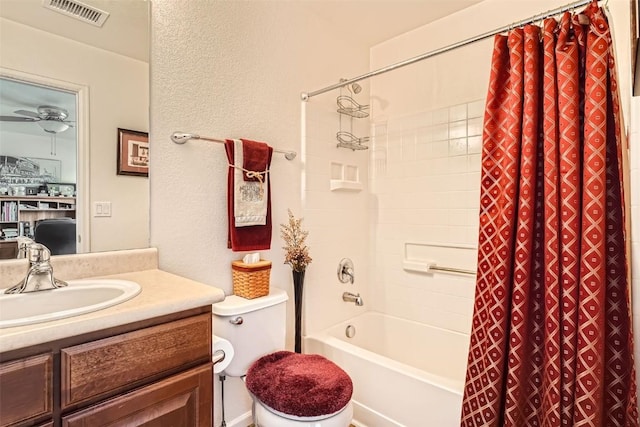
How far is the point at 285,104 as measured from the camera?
1978 millimetres

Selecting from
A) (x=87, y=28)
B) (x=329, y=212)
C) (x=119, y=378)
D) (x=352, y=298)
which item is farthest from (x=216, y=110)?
(x=352, y=298)

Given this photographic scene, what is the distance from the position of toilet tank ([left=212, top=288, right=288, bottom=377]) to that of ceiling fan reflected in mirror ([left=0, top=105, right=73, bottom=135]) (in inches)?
35.1

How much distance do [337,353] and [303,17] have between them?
2.03 m

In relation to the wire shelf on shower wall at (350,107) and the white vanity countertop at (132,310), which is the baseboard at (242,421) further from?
the wire shelf on shower wall at (350,107)

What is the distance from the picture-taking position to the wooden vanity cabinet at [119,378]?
732 mm

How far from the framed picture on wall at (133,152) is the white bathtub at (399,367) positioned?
132cm

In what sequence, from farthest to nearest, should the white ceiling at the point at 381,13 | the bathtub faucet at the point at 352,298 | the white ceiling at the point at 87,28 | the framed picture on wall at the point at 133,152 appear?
the bathtub faucet at the point at 352,298 < the white ceiling at the point at 381,13 < the framed picture on wall at the point at 133,152 < the white ceiling at the point at 87,28

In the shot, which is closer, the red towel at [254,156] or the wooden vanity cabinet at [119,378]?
the wooden vanity cabinet at [119,378]

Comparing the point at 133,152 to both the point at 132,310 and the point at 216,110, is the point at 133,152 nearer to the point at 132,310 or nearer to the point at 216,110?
the point at 216,110

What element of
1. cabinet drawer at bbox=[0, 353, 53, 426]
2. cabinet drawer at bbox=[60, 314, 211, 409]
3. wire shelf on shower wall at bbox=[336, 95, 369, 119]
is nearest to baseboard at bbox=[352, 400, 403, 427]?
cabinet drawer at bbox=[60, 314, 211, 409]

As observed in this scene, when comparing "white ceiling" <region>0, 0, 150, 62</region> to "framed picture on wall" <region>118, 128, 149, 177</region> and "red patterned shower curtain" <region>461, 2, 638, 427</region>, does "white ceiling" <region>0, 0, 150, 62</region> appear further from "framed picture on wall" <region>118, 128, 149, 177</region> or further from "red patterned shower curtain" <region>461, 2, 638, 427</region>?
"red patterned shower curtain" <region>461, 2, 638, 427</region>

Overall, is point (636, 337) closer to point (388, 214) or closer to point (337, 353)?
point (337, 353)

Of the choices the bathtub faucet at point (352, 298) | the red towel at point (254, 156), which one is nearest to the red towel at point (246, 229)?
the red towel at point (254, 156)

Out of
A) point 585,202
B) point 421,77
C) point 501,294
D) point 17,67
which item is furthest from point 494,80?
point 17,67
